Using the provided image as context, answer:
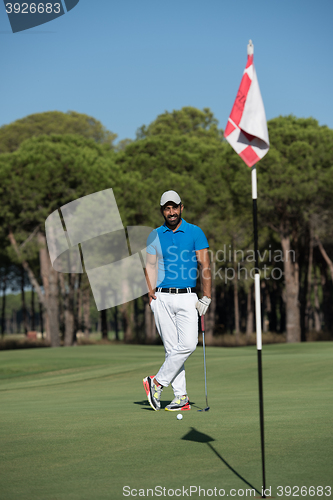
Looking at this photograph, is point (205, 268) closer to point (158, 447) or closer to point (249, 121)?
point (158, 447)

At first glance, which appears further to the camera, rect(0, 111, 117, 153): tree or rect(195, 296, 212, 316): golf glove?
rect(0, 111, 117, 153): tree

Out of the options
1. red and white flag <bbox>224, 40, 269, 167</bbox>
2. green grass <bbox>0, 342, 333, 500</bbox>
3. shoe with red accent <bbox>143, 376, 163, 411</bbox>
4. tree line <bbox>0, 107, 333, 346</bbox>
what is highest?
tree line <bbox>0, 107, 333, 346</bbox>

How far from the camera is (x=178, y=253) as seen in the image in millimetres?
6828

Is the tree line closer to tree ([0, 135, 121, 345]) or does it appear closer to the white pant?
tree ([0, 135, 121, 345])

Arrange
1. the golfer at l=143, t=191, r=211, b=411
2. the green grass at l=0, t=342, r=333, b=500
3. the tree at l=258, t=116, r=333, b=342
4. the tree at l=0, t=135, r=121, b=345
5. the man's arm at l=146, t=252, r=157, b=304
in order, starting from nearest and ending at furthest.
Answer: the green grass at l=0, t=342, r=333, b=500 < the golfer at l=143, t=191, r=211, b=411 < the man's arm at l=146, t=252, r=157, b=304 < the tree at l=258, t=116, r=333, b=342 < the tree at l=0, t=135, r=121, b=345

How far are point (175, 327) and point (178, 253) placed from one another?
2.78 feet

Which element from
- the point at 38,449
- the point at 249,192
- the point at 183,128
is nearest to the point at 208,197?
the point at 249,192

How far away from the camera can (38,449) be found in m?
5.03

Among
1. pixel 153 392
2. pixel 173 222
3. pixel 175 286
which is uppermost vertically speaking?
pixel 173 222

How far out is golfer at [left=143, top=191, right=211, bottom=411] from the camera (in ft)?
22.4

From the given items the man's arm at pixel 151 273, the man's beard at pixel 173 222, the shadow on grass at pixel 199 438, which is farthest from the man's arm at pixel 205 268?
the shadow on grass at pixel 199 438

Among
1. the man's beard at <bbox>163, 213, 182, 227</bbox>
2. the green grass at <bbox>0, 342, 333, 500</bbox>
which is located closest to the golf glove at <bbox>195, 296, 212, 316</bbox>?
the man's beard at <bbox>163, 213, 182, 227</bbox>

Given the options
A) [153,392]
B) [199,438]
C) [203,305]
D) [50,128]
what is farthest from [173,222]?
[50,128]

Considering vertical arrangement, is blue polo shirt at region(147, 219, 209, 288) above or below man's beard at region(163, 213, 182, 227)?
below
